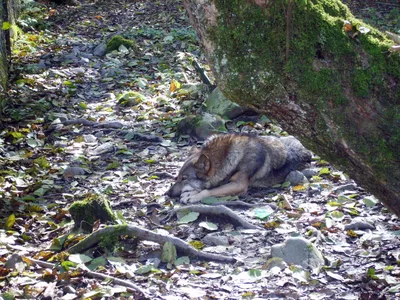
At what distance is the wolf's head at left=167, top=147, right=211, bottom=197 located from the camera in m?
7.07

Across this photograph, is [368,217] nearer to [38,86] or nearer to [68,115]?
[68,115]

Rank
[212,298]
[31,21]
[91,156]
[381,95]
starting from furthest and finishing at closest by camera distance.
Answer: [31,21] < [91,156] < [212,298] < [381,95]

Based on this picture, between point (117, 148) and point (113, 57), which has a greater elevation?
point (113, 57)

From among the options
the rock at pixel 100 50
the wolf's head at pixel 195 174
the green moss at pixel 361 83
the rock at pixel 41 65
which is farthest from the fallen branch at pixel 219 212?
the rock at pixel 100 50

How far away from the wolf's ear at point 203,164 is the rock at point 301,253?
2188mm

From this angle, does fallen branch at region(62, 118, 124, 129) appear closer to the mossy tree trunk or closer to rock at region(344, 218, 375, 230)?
rock at region(344, 218, 375, 230)

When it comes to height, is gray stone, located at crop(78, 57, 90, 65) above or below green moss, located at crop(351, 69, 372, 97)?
below

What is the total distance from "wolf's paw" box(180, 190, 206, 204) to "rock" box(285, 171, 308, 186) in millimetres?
1137

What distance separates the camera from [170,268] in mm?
5129

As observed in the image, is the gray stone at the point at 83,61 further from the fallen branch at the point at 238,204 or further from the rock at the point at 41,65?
the fallen branch at the point at 238,204

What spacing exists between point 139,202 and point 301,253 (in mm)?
2358

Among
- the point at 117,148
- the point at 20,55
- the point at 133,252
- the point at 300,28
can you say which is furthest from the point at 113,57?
the point at 300,28

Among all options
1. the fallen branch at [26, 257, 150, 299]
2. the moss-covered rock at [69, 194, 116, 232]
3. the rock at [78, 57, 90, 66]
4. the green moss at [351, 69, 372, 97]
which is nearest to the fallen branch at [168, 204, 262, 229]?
the moss-covered rock at [69, 194, 116, 232]

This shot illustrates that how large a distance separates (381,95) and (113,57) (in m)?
10.9
